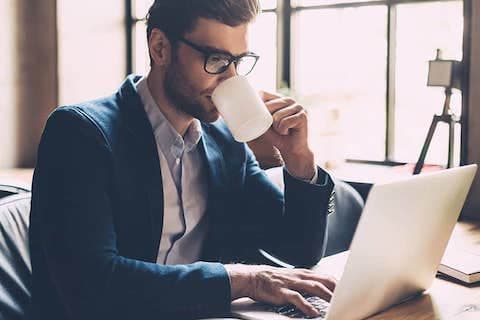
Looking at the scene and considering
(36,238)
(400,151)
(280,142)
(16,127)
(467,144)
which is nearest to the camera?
(36,238)

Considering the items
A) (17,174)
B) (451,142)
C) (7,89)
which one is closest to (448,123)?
(451,142)

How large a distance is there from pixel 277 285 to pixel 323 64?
2.80 meters

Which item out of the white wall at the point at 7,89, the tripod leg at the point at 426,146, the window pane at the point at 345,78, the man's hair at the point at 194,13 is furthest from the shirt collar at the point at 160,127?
the white wall at the point at 7,89

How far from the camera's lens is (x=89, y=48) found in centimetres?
458

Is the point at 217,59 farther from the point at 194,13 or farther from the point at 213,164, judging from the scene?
the point at 213,164

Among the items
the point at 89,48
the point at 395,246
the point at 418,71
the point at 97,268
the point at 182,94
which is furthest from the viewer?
the point at 89,48

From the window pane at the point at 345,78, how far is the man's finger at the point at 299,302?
2.23 m

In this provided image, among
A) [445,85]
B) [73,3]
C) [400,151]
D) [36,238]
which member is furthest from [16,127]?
[36,238]

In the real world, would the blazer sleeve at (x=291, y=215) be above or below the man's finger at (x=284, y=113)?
below

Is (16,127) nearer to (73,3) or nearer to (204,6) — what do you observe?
(73,3)

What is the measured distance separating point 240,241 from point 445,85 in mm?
1259

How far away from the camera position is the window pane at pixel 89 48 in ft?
14.6

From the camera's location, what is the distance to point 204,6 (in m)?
1.55

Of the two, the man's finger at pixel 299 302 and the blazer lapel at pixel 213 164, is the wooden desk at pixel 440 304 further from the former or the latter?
the blazer lapel at pixel 213 164
